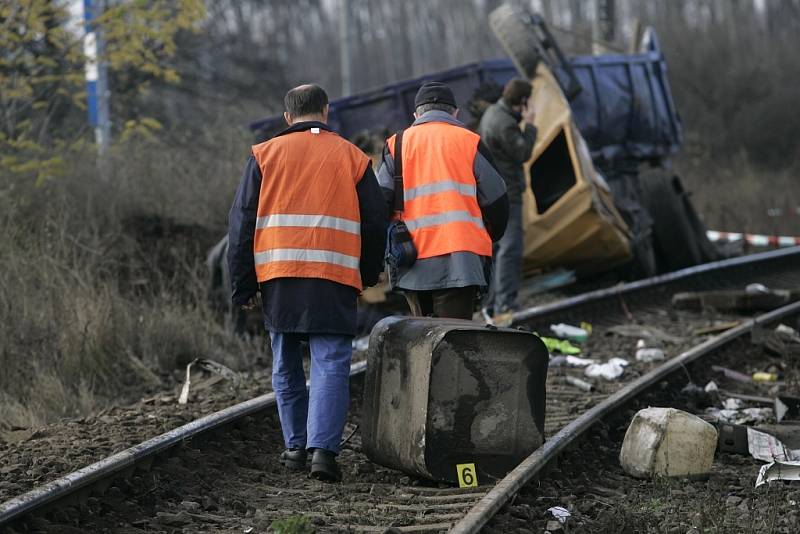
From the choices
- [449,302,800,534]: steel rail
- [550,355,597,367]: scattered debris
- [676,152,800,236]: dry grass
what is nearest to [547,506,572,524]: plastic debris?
[449,302,800,534]: steel rail

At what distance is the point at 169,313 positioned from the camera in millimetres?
9281


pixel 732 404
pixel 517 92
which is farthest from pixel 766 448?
pixel 517 92

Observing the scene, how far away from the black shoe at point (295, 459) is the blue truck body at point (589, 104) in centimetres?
887

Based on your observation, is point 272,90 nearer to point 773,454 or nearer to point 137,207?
point 137,207

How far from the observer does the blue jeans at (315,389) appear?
5488 mm

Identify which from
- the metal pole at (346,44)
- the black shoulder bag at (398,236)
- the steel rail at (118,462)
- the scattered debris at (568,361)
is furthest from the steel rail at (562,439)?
the metal pole at (346,44)

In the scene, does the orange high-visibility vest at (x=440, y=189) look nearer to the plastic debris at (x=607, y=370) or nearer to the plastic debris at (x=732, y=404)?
the plastic debris at (x=732, y=404)

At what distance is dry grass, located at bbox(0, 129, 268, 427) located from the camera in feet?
26.4

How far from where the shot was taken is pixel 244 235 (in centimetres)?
542

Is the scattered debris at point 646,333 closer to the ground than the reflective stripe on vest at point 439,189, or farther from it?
closer to the ground

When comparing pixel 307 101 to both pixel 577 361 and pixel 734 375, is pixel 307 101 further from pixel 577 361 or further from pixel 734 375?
pixel 734 375

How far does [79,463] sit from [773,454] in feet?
11.1

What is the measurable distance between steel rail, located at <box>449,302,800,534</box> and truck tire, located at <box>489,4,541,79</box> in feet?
14.1

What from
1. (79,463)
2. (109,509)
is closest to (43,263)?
(79,463)
